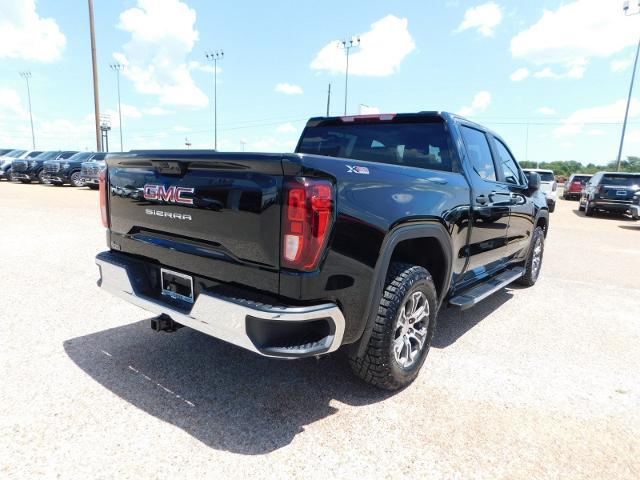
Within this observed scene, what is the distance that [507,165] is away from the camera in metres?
4.69

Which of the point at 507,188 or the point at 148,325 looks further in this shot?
the point at 507,188

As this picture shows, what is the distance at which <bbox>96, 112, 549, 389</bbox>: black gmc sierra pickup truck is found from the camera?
7.06ft

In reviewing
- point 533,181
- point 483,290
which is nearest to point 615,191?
point 533,181

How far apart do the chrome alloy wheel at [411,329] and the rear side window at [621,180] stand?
15805mm

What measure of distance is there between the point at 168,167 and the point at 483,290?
277 cm

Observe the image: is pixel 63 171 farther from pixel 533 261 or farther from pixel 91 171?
pixel 533 261

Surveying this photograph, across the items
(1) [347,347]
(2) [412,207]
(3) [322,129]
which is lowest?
(1) [347,347]

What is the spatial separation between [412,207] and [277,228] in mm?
932

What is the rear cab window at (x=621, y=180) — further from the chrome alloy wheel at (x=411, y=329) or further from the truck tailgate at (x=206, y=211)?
the truck tailgate at (x=206, y=211)

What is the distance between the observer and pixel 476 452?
2.28m

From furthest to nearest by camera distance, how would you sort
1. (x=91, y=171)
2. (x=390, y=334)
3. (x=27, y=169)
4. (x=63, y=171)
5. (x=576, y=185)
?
(x=576, y=185) < (x=27, y=169) < (x=63, y=171) < (x=91, y=171) < (x=390, y=334)

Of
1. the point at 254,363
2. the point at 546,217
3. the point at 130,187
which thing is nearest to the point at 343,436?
the point at 254,363

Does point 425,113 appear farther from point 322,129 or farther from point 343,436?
point 343,436

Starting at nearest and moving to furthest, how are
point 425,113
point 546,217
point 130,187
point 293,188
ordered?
point 293,188, point 130,187, point 425,113, point 546,217
